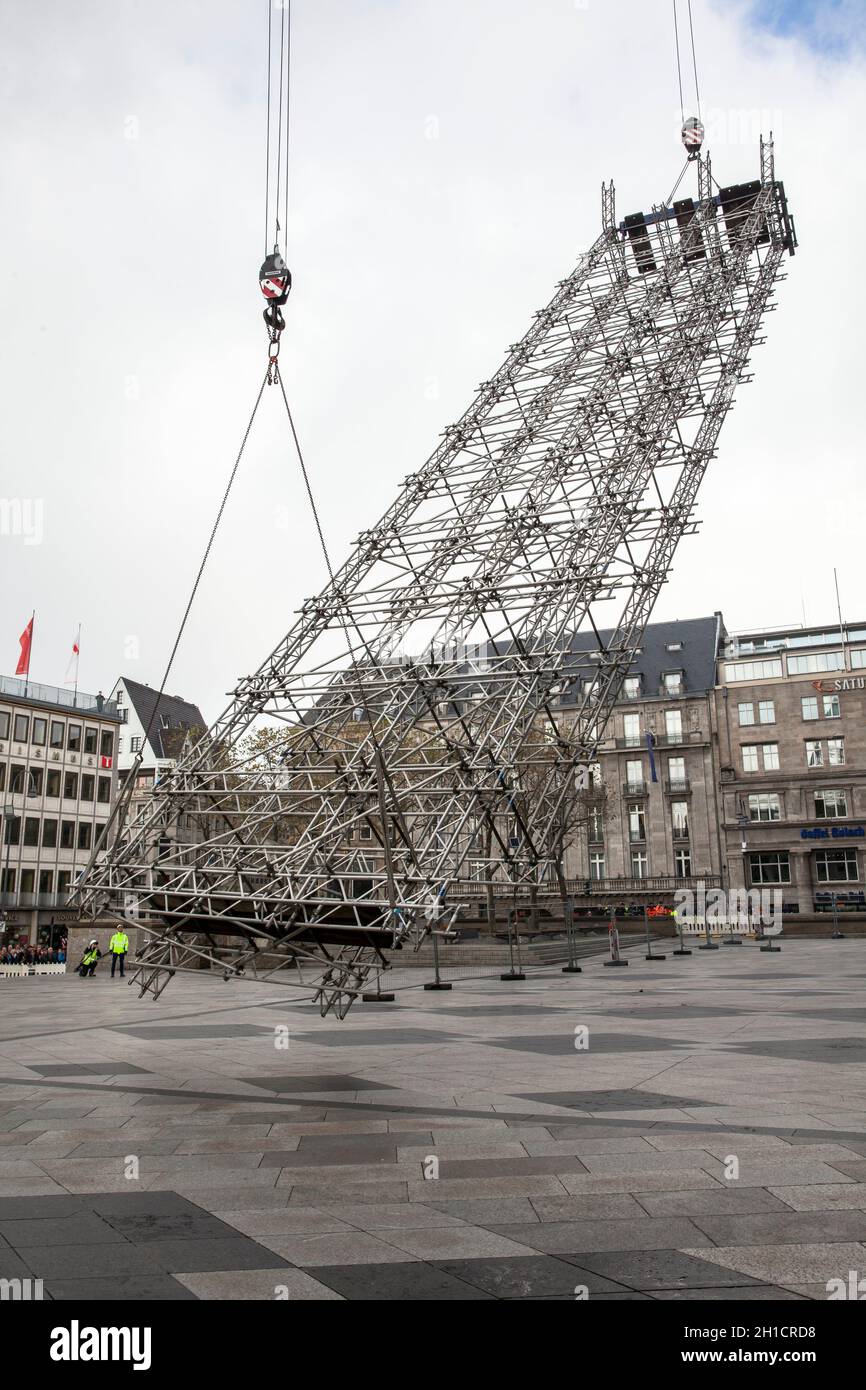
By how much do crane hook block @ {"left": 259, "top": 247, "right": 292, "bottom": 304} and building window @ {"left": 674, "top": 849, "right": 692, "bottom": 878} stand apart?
234ft

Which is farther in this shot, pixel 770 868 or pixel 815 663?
pixel 815 663

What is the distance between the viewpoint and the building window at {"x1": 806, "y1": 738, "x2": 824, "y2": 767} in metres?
77.4

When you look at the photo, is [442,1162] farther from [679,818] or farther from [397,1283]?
[679,818]

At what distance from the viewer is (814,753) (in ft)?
255

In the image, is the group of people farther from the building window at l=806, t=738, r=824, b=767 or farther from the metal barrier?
the building window at l=806, t=738, r=824, b=767

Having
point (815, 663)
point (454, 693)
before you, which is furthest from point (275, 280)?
point (815, 663)

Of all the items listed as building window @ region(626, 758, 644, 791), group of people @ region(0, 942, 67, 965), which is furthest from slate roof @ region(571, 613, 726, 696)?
group of people @ region(0, 942, 67, 965)

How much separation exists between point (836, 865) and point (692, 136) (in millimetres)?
57527


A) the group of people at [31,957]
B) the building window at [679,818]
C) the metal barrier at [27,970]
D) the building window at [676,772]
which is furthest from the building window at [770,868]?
the metal barrier at [27,970]
